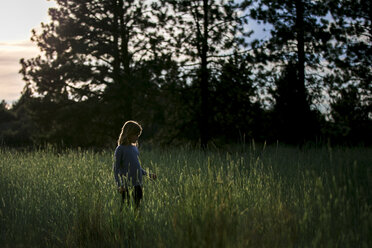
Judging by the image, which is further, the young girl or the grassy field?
the young girl

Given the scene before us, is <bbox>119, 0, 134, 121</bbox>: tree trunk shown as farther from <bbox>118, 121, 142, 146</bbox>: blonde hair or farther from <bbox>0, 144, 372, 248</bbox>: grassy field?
<bbox>118, 121, 142, 146</bbox>: blonde hair

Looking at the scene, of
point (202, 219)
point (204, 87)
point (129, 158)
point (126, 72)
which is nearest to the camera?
point (202, 219)

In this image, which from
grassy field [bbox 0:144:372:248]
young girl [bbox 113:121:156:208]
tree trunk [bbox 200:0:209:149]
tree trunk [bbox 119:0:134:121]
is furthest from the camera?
tree trunk [bbox 119:0:134:121]

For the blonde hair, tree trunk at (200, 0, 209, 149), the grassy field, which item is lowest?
the grassy field

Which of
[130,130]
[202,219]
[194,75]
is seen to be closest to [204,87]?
[194,75]

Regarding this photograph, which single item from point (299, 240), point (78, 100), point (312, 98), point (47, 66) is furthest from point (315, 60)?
point (299, 240)

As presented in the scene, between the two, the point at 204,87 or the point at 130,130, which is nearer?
the point at 130,130

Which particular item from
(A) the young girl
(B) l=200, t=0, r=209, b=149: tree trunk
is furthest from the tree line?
(A) the young girl

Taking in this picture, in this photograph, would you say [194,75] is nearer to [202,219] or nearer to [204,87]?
[204,87]

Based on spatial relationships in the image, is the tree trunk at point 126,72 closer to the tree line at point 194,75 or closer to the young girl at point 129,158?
the tree line at point 194,75

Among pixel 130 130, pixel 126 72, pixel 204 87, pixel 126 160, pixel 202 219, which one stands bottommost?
pixel 202 219

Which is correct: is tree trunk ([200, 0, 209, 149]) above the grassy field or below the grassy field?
above

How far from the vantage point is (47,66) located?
1930 cm

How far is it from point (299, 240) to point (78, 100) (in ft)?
56.0
